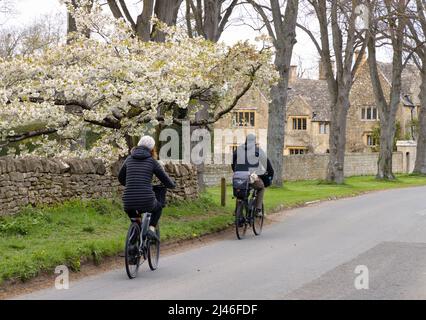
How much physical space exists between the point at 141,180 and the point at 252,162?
5.57 meters

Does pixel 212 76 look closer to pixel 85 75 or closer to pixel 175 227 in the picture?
pixel 85 75

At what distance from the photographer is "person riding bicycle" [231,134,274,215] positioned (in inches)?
674

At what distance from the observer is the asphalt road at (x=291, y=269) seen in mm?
10273

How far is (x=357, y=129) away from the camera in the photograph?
75500 mm

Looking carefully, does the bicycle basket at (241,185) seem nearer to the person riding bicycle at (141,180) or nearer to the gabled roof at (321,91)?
the person riding bicycle at (141,180)

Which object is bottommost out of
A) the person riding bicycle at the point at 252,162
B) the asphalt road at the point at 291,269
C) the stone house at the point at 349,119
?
the asphalt road at the point at 291,269

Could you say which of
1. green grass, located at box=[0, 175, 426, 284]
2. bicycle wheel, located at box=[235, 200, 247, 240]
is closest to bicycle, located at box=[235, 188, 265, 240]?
bicycle wheel, located at box=[235, 200, 247, 240]

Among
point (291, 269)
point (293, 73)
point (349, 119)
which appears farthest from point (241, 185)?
point (293, 73)

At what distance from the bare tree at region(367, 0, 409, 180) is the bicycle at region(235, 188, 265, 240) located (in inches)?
852

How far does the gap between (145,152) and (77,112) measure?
7532mm

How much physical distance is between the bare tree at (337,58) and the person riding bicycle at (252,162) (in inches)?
745

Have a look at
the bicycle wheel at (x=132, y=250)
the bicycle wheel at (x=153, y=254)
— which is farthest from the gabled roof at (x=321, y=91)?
the bicycle wheel at (x=132, y=250)

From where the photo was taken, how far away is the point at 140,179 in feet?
39.1

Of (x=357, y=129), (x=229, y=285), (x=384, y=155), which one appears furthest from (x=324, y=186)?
(x=357, y=129)
